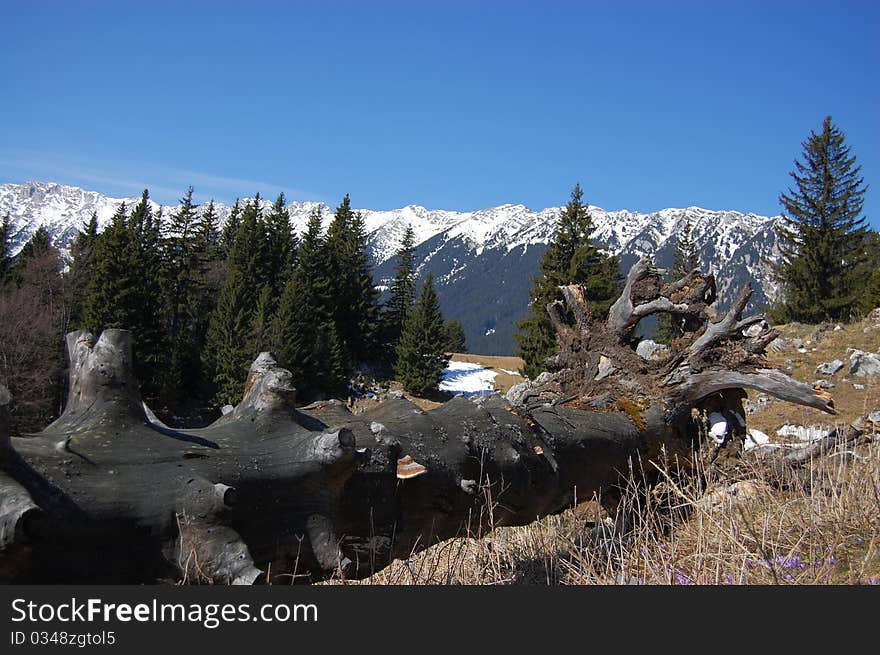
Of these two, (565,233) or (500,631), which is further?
(565,233)

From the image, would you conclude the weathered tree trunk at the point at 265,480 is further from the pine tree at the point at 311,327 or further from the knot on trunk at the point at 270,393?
the pine tree at the point at 311,327

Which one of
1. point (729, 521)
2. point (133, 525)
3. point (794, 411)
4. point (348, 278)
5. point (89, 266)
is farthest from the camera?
point (348, 278)

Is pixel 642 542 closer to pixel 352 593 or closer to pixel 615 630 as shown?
pixel 615 630

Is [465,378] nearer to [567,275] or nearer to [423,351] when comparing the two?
[423,351]

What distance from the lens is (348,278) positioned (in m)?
64.8

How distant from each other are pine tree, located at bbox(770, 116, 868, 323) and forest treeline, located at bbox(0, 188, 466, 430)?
3095 cm

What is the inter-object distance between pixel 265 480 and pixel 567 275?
40413 millimetres

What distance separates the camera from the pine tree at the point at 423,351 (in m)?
59.2

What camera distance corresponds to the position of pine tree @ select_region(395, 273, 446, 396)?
5919 cm

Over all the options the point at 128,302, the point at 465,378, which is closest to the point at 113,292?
the point at 128,302

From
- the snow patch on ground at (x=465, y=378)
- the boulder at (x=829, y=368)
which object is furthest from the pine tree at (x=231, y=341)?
the boulder at (x=829, y=368)

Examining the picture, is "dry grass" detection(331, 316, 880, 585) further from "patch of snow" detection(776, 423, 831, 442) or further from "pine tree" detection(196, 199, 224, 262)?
"pine tree" detection(196, 199, 224, 262)

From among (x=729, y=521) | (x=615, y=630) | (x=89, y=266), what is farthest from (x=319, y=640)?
(x=89, y=266)

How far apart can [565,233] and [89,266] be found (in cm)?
3777
